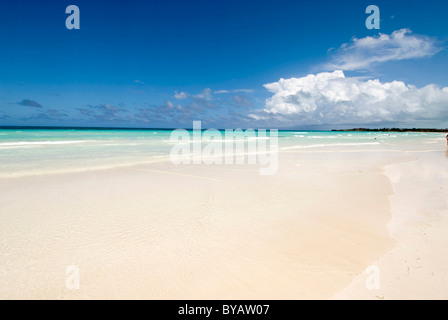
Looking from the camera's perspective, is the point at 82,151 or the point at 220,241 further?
the point at 82,151

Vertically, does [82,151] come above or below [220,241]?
above

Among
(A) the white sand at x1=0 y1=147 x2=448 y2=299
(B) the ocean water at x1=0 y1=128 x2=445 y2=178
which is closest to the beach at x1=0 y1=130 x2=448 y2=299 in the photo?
(A) the white sand at x1=0 y1=147 x2=448 y2=299

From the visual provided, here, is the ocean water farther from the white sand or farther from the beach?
the white sand

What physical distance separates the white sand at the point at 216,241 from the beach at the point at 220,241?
18 millimetres

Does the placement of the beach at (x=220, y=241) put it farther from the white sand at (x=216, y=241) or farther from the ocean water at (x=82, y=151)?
the ocean water at (x=82, y=151)

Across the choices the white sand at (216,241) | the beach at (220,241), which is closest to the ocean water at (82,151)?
the beach at (220,241)

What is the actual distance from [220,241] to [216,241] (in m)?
0.07

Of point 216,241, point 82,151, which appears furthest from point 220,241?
point 82,151

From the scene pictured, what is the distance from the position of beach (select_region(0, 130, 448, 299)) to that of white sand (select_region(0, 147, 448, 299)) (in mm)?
18

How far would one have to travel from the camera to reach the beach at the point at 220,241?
299 cm

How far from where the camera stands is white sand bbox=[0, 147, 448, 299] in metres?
3.00

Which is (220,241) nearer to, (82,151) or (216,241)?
(216,241)

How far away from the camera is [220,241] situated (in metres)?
4.17

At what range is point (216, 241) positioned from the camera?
4168mm
